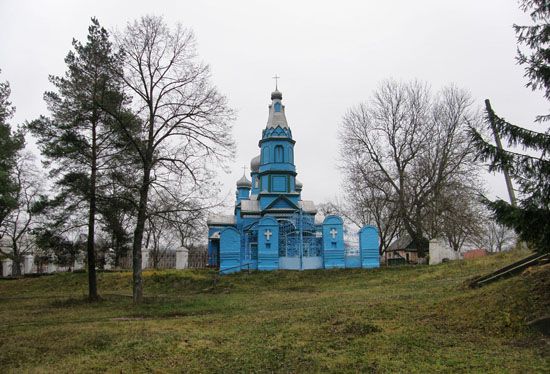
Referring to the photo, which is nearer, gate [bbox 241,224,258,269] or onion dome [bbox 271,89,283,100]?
gate [bbox 241,224,258,269]

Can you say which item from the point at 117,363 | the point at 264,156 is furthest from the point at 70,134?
the point at 264,156

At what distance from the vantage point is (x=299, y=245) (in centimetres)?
2636

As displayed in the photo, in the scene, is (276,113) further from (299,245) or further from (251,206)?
(299,245)

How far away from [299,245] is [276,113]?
35.5ft

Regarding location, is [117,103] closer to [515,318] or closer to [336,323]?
[336,323]

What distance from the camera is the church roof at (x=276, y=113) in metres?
32.3

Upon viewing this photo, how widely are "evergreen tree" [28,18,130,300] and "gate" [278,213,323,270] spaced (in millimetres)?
11577

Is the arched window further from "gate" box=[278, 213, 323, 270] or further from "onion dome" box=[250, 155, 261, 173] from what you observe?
"onion dome" box=[250, 155, 261, 173]

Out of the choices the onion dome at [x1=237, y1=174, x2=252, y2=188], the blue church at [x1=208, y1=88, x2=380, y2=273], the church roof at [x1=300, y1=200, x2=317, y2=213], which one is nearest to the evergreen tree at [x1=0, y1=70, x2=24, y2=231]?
the blue church at [x1=208, y1=88, x2=380, y2=273]

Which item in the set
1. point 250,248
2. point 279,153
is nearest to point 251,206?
point 279,153

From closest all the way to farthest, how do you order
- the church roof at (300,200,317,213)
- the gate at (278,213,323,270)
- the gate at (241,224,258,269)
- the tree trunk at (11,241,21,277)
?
the gate at (278,213,323,270) < the gate at (241,224,258,269) < the church roof at (300,200,317,213) < the tree trunk at (11,241,21,277)

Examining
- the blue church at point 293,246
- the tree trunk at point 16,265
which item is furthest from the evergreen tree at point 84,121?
the tree trunk at point 16,265

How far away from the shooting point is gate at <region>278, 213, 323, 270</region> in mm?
26078

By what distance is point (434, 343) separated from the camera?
799 cm
